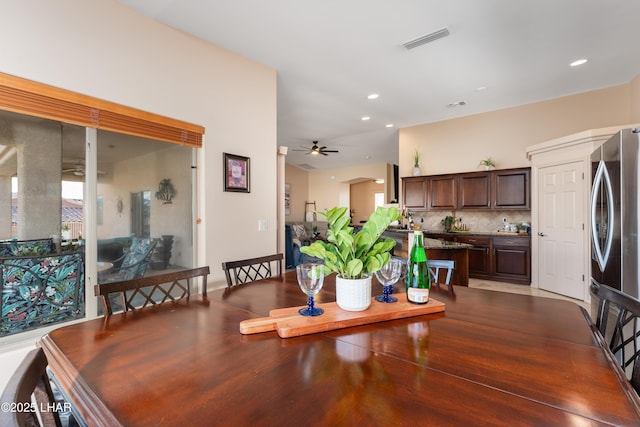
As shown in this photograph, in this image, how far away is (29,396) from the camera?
550 mm

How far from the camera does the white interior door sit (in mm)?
3957

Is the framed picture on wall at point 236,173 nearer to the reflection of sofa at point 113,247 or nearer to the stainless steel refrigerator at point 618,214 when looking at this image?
the reflection of sofa at point 113,247

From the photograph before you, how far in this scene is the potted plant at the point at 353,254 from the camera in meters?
1.11

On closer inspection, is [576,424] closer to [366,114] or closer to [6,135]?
[6,135]

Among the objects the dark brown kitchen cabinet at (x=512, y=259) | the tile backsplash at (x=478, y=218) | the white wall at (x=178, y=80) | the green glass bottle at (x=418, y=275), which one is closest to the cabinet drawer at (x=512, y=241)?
the dark brown kitchen cabinet at (x=512, y=259)

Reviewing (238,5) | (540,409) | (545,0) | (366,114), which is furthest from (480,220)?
(540,409)

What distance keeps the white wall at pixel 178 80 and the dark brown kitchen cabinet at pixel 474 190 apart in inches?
147

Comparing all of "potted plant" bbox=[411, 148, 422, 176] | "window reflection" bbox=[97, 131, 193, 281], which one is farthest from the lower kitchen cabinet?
"window reflection" bbox=[97, 131, 193, 281]

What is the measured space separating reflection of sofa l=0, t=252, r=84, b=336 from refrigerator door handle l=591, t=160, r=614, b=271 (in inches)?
163

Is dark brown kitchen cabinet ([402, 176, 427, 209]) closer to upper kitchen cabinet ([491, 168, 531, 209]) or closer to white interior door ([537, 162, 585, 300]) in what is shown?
upper kitchen cabinet ([491, 168, 531, 209])

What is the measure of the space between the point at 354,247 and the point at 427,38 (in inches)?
107

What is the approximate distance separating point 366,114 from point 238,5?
3235 mm

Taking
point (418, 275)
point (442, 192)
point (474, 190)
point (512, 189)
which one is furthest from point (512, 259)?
point (418, 275)

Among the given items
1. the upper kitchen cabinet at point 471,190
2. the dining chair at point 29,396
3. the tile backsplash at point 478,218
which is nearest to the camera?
the dining chair at point 29,396
